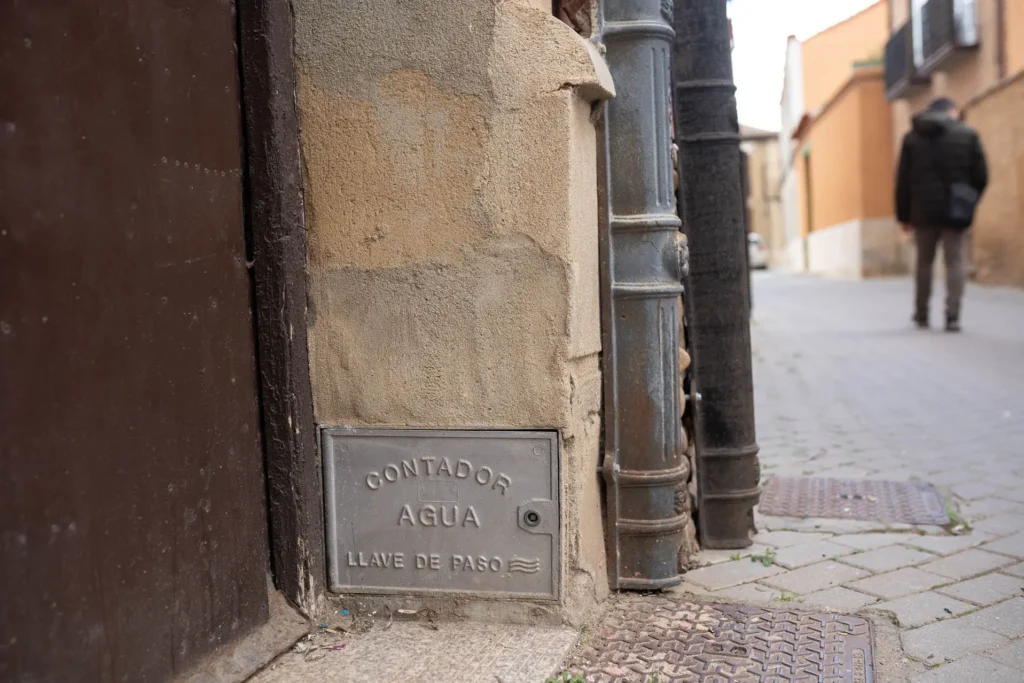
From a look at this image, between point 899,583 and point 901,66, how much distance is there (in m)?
19.2

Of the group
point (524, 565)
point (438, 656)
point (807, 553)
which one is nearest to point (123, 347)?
point (438, 656)

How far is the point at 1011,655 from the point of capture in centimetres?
250

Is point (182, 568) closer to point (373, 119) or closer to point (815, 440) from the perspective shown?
point (373, 119)

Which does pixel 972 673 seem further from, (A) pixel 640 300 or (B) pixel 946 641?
(A) pixel 640 300

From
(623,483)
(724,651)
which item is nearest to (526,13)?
(623,483)

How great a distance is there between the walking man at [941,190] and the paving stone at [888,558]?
6216mm

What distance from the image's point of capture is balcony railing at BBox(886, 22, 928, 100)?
19156 mm

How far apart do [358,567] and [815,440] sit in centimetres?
330

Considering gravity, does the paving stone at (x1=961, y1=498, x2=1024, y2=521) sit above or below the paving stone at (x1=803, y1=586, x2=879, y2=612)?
above

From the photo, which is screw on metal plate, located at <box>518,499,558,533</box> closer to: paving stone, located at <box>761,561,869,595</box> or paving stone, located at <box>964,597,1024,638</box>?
paving stone, located at <box>761,561,869,595</box>

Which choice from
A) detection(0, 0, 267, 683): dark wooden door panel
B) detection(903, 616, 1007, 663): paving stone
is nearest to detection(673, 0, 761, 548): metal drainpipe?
detection(903, 616, 1007, 663): paving stone

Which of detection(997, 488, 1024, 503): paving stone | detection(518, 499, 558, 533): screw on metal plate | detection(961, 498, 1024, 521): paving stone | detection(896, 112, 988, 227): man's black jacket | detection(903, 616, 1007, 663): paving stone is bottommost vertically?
detection(903, 616, 1007, 663): paving stone

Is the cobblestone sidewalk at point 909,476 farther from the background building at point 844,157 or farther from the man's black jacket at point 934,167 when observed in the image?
the background building at point 844,157

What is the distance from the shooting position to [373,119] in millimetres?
2656
